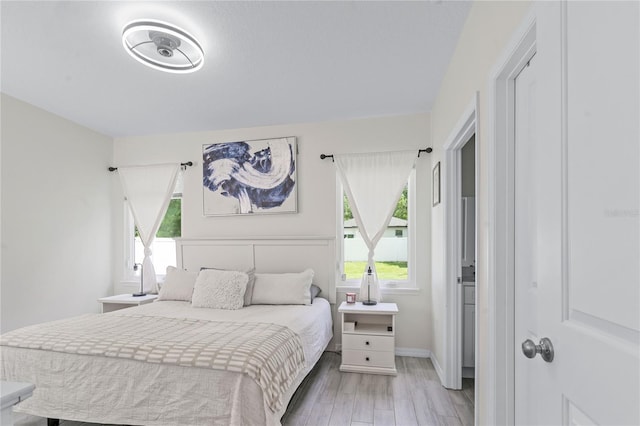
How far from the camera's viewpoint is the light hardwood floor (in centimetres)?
218

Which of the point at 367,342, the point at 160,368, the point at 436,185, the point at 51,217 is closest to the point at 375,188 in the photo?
the point at 436,185

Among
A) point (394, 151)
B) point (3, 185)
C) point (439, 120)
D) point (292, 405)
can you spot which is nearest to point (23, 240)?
point (3, 185)

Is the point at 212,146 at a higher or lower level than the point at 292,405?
higher

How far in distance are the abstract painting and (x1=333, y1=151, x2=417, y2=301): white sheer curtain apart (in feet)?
2.35

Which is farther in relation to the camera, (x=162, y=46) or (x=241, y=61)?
(x=241, y=61)

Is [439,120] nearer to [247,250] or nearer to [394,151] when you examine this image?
[394,151]

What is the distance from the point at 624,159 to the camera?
62cm

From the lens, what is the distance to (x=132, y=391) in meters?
1.82

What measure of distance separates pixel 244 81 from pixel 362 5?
1285mm

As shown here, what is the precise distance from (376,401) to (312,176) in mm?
2313

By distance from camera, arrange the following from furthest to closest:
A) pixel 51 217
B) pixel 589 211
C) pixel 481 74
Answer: pixel 51 217 → pixel 481 74 → pixel 589 211

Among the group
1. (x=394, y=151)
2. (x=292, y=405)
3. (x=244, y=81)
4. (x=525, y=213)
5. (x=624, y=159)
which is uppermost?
(x=244, y=81)

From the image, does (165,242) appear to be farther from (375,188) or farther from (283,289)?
(375,188)

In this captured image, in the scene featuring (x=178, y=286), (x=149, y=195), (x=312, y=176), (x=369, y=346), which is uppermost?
(x=312, y=176)
